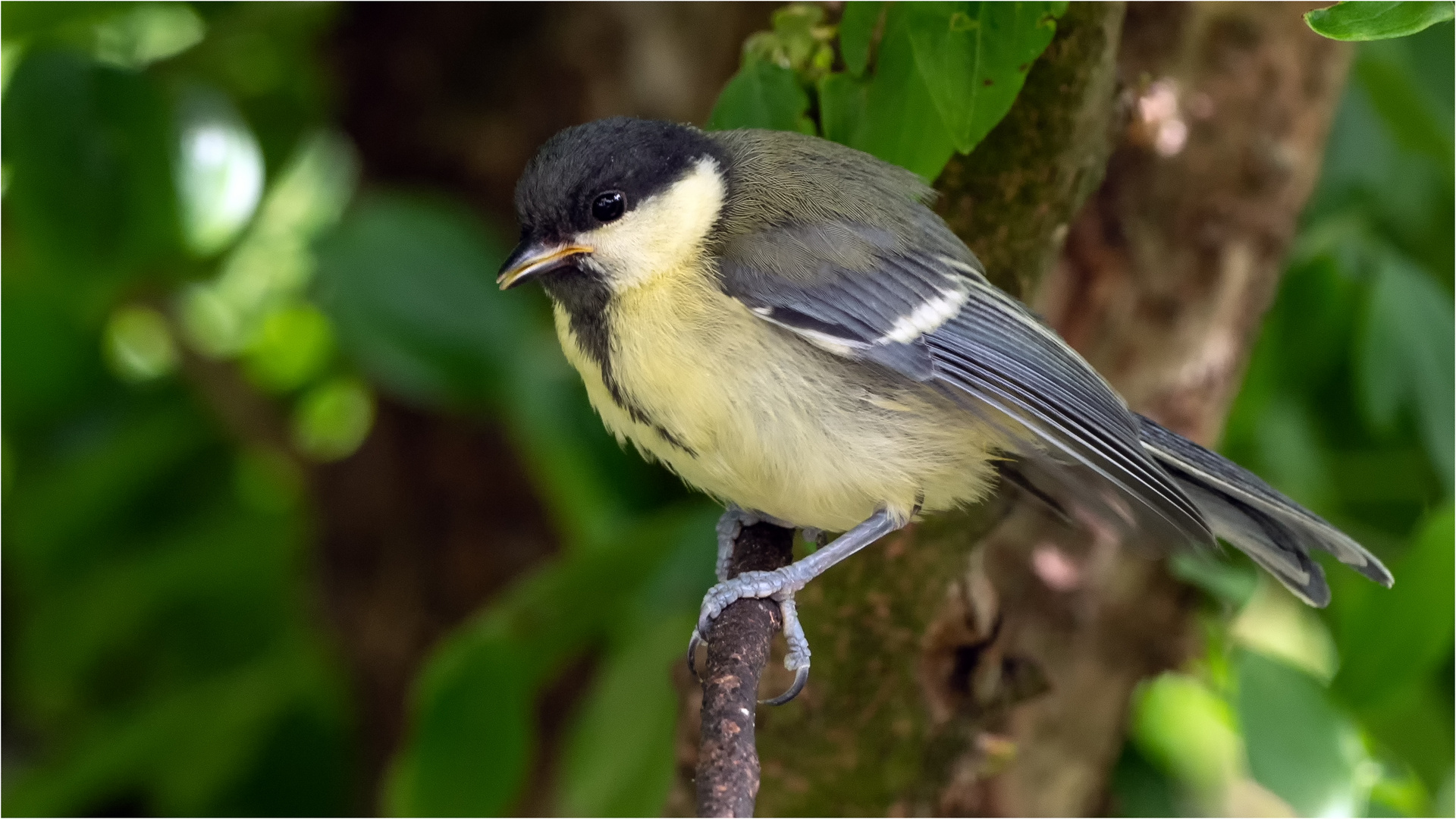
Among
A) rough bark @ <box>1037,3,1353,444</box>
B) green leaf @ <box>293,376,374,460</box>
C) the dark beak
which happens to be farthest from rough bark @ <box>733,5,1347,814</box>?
green leaf @ <box>293,376,374,460</box>

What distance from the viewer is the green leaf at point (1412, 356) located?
4.06 ft

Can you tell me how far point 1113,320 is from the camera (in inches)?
50.2

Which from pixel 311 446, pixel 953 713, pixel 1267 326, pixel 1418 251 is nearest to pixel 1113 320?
pixel 1267 326

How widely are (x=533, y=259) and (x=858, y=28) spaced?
295mm

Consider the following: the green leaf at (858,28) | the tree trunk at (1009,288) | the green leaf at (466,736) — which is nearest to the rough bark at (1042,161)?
the tree trunk at (1009,288)

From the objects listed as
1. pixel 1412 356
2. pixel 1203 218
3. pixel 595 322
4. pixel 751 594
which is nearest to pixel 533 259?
pixel 595 322

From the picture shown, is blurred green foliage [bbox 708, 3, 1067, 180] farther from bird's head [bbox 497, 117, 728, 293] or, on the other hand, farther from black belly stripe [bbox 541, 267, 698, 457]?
black belly stripe [bbox 541, 267, 698, 457]

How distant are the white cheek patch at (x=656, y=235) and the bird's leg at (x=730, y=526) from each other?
0.76 ft

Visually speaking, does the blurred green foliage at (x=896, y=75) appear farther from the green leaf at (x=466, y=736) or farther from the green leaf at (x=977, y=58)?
the green leaf at (x=466, y=736)

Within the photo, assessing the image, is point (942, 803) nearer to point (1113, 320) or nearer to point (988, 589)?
point (988, 589)

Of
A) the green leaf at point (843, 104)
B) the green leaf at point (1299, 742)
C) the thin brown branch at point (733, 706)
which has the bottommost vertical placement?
the green leaf at point (1299, 742)

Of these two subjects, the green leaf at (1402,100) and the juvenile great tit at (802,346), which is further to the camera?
the green leaf at (1402,100)

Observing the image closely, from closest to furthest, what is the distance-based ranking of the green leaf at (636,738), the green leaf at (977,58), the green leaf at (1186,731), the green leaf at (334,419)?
the green leaf at (977,58) < the green leaf at (636,738) < the green leaf at (1186,731) < the green leaf at (334,419)

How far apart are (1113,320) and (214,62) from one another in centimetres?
114
